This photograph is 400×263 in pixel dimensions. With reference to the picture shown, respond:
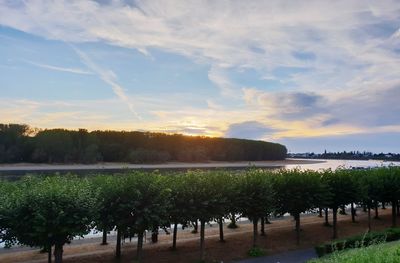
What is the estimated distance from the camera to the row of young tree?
21.9 metres

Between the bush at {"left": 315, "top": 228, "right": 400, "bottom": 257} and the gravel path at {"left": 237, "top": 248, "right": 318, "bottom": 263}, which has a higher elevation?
the bush at {"left": 315, "top": 228, "right": 400, "bottom": 257}

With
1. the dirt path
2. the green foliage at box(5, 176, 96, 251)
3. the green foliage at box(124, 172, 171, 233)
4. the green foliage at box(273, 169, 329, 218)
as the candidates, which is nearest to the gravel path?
the dirt path

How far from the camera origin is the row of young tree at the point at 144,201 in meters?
21.9

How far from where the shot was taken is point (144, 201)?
83.5ft

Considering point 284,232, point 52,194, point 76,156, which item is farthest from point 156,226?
point 76,156

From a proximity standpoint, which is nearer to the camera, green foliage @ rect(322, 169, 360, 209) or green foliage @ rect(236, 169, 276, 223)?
green foliage @ rect(236, 169, 276, 223)

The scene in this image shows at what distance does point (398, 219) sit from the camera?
49.4 m

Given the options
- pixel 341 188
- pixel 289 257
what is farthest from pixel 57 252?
pixel 341 188

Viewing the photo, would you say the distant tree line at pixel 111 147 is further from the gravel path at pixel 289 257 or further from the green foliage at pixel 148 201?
the green foliage at pixel 148 201

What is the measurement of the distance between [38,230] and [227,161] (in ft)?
479

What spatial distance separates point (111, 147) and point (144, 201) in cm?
11259

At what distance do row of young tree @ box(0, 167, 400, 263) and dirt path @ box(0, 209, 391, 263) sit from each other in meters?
1.20

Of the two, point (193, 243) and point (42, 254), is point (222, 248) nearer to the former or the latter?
point (193, 243)

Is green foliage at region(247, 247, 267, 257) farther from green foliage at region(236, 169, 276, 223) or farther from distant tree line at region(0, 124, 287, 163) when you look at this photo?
distant tree line at region(0, 124, 287, 163)
